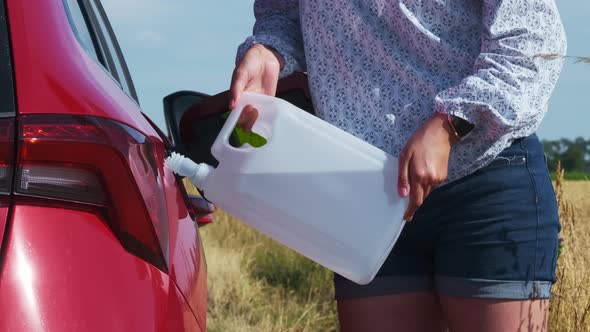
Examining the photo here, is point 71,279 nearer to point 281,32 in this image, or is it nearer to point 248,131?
point 248,131

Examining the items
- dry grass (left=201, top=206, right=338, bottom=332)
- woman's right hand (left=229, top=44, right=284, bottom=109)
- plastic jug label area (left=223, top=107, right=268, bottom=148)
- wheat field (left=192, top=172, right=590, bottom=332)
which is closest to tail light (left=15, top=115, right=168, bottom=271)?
plastic jug label area (left=223, top=107, right=268, bottom=148)

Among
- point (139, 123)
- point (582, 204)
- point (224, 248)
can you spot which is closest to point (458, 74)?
point (139, 123)

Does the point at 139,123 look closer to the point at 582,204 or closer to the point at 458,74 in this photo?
the point at 458,74

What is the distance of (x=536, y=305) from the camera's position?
6.67 feet

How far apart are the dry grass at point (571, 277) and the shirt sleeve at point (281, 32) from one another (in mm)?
1561

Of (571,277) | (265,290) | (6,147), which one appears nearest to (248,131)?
(6,147)

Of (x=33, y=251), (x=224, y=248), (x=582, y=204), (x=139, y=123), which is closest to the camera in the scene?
(x=33, y=251)

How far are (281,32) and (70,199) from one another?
976 millimetres

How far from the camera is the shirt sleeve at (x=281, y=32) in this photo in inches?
89.0

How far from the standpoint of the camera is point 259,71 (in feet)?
7.08

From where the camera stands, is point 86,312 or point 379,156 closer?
point 86,312

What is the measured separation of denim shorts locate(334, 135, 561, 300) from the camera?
1.99 m

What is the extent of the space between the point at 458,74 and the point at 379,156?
309 millimetres

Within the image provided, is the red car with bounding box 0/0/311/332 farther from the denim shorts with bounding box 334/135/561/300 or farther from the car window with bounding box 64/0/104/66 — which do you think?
the denim shorts with bounding box 334/135/561/300
